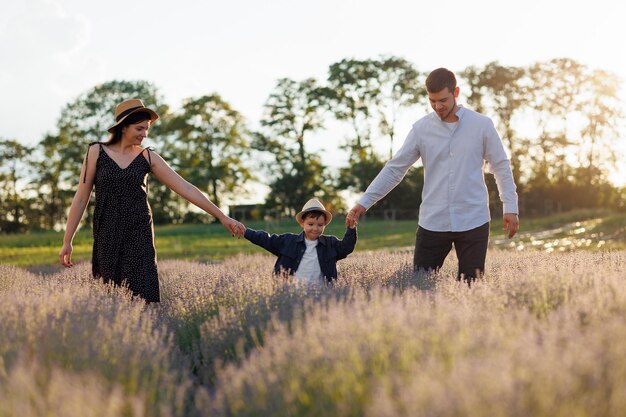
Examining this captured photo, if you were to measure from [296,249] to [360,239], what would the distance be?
841 inches

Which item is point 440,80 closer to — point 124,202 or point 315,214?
point 315,214

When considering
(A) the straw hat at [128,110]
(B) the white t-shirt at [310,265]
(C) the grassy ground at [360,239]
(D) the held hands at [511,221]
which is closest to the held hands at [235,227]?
(B) the white t-shirt at [310,265]

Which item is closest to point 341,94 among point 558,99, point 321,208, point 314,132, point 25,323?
point 314,132

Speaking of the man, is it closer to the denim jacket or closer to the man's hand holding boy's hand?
the man's hand holding boy's hand

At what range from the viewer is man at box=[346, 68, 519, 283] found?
5.90m

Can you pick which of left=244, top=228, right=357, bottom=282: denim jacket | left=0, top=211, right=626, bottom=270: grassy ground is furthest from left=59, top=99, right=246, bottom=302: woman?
left=0, top=211, right=626, bottom=270: grassy ground

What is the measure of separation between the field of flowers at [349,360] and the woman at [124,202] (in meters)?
1.35

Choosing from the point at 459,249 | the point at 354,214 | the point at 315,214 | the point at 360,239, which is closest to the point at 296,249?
the point at 315,214

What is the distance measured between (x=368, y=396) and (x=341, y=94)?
145ft

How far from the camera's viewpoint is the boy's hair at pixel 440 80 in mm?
5586

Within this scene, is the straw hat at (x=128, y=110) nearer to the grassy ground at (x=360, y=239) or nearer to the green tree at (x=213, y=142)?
the grassy ground at (x=360, y=239)

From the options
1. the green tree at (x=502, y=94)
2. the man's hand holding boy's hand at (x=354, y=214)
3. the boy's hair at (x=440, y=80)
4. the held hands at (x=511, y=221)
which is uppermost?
the green tree at (x=502, y=94)

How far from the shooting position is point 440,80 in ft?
18.4

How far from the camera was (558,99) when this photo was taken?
151ft
